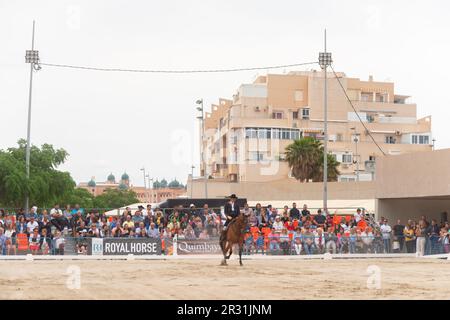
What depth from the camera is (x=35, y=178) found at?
192ft

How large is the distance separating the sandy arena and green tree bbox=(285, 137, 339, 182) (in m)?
65.6

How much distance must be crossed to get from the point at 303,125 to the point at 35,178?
54.0 metres

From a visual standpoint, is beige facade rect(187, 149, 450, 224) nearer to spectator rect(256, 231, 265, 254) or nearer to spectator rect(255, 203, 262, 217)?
spectator rect(255, 203, 262, 217)

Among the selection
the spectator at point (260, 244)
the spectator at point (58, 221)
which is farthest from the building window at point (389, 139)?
the spectator at point (58, 221)

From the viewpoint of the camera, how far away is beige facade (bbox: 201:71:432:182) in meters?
104

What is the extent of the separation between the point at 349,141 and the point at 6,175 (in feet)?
198

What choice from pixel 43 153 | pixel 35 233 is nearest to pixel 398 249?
pixel 35 233

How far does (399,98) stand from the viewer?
123 metres

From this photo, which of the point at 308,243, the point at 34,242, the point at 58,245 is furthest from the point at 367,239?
the point at 34,242

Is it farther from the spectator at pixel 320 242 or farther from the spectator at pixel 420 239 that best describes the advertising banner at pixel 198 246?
the spectator at pixel 420 239

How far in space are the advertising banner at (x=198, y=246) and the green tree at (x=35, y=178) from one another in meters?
24.5

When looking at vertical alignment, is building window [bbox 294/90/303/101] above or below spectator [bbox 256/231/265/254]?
above

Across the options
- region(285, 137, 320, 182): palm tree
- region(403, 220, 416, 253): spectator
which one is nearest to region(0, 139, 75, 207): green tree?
region(403, 220, 416, 253): spectator
